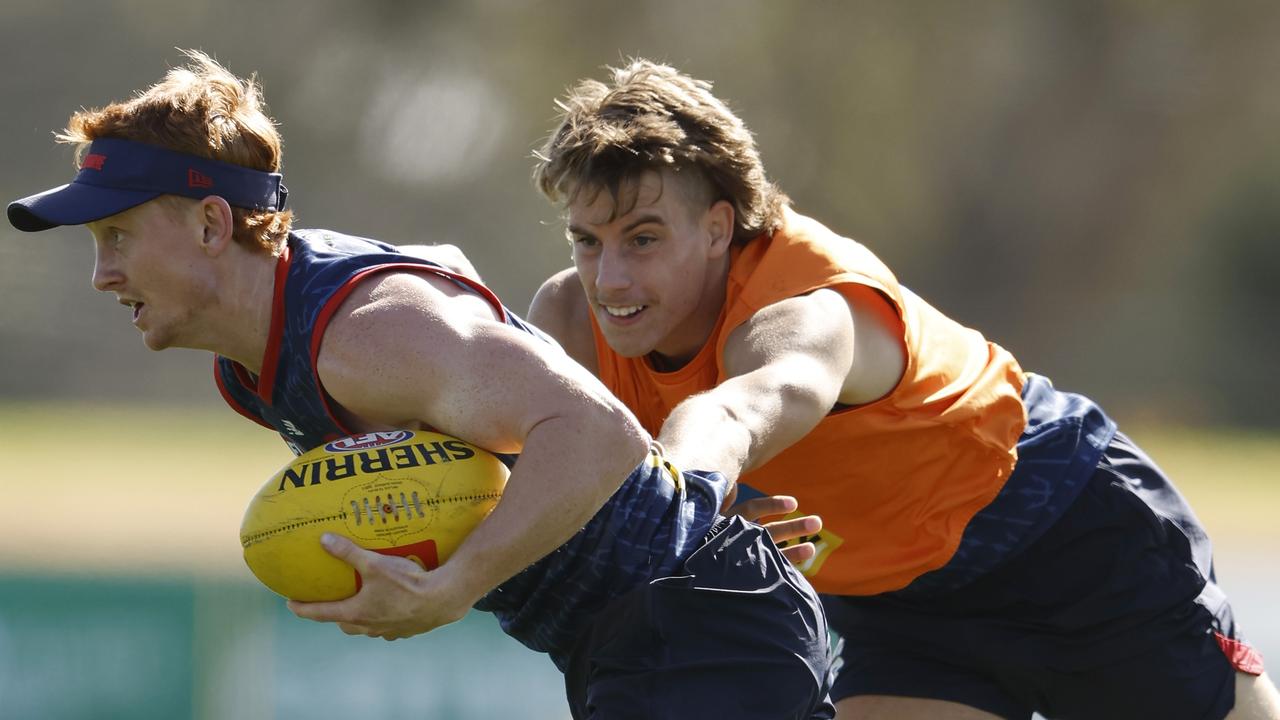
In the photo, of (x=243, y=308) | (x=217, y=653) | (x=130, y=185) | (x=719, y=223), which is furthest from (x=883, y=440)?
(x=217, y=653)

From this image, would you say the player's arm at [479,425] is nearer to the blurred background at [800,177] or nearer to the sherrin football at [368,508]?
the sherrin football at [368,508]

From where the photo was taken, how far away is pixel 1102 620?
4086 millimetres

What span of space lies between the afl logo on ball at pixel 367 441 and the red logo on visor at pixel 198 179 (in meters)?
0.57

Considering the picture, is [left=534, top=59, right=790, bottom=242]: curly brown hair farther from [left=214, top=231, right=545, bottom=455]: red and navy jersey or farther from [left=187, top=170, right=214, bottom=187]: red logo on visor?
[left=187, top=170, right=214, bottom=187]: red logo on visor

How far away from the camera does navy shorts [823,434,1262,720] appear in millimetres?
4062

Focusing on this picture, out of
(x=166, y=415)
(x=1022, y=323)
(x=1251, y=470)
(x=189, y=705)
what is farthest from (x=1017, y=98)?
(x=189, y=705)

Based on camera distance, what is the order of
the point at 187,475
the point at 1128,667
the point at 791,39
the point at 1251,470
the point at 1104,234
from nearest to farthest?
the point at 1128,667, the point at 187,475, the point at 1251,470, the point at 1104,234, the point at 791,39

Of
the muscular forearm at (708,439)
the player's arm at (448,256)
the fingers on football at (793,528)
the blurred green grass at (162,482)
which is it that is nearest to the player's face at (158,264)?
the player's arm at (448,256)

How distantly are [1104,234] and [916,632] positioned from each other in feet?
55.8

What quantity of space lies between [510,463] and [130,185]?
894 millimetres

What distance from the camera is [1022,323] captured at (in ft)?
59.7

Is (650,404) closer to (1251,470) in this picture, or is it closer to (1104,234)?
(1251,470)

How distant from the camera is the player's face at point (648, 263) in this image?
3.91 metres

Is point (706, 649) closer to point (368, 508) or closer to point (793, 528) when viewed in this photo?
point (793, 528)
